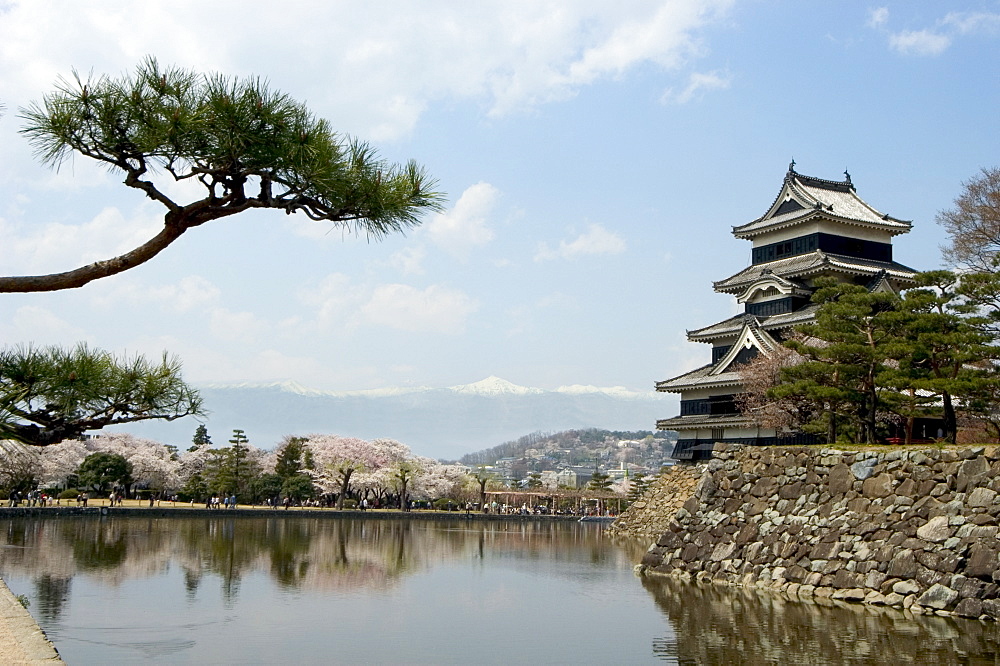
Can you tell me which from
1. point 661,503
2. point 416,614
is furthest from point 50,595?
point 661,503

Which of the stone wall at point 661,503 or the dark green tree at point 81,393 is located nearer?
the dark green tree at point 81,393

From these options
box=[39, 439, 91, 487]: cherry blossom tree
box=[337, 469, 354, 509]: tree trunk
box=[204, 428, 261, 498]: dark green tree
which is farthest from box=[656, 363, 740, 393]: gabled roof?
box=[39, 439, 91, 487]: cherry blossom tree

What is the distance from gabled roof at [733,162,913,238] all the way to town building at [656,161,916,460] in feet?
0.12

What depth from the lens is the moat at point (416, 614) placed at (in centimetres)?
1151

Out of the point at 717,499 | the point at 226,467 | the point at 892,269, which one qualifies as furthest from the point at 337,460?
the point at 717,499

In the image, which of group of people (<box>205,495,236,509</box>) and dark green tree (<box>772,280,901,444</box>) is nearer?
dark green tree (<box>772,280,901,444</box>)

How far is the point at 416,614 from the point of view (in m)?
14.8

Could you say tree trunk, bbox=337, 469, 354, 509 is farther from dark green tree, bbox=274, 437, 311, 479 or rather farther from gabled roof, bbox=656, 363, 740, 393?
gabled roof, bbox=656, 363, 740, 393

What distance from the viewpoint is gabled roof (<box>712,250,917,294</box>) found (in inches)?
1259

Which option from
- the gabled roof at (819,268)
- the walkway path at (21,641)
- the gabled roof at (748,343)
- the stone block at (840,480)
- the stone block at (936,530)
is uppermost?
the gabled roof at (819,268)

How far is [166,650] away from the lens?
1112 centimetres

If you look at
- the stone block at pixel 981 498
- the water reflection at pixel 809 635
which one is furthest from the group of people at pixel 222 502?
the stone block at pixel 981 498

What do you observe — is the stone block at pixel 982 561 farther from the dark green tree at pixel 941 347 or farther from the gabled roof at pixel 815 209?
the gabled roof at pixel 815 209

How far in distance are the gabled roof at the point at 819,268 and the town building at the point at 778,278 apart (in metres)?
0.04
